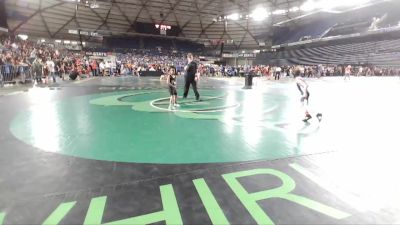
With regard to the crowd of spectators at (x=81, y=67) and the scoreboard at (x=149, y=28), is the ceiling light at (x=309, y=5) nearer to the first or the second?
the crowd of spectators at (x=81, y=67)

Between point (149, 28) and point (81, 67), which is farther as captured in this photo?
point (149, 28)

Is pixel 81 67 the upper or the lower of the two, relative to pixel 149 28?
lower

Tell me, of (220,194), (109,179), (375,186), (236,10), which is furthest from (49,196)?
(236,10)

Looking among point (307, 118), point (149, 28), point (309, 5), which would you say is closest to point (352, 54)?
point (309, 5)

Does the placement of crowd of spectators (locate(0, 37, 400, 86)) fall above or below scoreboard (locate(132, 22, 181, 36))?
below

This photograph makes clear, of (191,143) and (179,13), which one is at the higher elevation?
(179,13)

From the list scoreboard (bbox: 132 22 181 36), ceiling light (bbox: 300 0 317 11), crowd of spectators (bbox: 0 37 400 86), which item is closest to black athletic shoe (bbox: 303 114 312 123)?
crowd of spectators (bbox: 0 37 400 86)

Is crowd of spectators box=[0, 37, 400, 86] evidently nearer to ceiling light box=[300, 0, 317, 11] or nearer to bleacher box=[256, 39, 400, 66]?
bleacher box=[256, 39, 400, 66]

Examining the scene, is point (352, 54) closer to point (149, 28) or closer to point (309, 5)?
point (309, 5)

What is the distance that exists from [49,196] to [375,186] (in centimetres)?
370

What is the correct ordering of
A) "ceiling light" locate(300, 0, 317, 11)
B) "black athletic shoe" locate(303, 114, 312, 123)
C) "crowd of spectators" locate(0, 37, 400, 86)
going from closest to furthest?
"black athletic shoe" locate(303, 114, 312, 123) < "crowd of spectators" locate(0, 37, 400, 86) < "ceiling light" locate(300, 0, 317, 11)

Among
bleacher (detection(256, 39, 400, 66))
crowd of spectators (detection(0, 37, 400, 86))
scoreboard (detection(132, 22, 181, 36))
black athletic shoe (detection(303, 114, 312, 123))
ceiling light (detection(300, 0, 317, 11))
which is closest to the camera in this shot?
black athletic shoe (detection(303, 114, 312, 123))

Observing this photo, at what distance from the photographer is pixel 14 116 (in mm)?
6984

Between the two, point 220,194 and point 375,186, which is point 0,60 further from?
point 375,186
